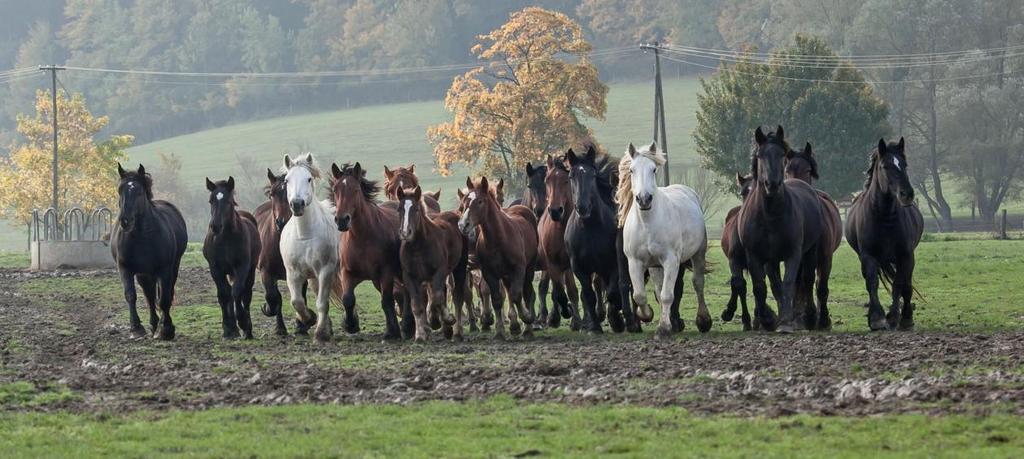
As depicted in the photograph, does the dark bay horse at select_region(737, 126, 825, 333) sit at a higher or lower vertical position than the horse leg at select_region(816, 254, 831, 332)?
higher

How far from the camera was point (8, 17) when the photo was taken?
15000cm

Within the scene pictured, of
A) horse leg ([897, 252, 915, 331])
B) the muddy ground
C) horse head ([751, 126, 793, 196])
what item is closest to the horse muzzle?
the muddy ground

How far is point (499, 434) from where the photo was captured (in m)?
9.40

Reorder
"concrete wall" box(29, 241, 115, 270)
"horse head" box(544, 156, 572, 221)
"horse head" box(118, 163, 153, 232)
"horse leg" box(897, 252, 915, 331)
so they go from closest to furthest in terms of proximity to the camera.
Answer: "horse leg" box(897, 252, 915, 331) < "horse head" box(544, 156, 572, 221) < "horse head" box(118, 163, 153, 232) < "concrete wall" box(29, 241, 115, 270)

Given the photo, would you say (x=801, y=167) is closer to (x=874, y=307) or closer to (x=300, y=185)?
(x=874, y=307)

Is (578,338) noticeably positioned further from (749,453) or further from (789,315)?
(749,453)

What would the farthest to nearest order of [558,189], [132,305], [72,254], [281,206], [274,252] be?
[72,254] → [274,252] → [281,206] → [132,305] → [558,189]

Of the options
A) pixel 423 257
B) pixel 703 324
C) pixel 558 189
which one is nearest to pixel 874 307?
pixel 703 324

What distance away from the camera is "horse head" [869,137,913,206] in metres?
16.4

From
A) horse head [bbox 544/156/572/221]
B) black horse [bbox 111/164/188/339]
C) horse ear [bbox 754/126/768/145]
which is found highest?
horse ear [bbox 754/126/768/145]

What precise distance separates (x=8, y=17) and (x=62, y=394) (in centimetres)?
14682

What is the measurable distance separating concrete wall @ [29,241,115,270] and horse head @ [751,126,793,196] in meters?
25.6

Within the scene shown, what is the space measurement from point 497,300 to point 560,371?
4.92m

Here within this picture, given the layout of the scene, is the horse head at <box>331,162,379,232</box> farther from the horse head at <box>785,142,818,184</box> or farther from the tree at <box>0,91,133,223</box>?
the tree at <box>0,91,133,223</box>
